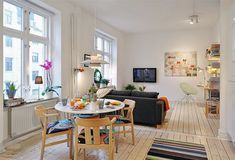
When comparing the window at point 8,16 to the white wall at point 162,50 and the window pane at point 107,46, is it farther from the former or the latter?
the white wall at point 162,50

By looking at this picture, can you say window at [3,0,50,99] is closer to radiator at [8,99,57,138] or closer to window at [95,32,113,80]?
radiator at [8,99,57,138]

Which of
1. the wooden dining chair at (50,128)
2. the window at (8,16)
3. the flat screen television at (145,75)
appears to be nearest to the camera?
the wooden dining chair at (50,128)

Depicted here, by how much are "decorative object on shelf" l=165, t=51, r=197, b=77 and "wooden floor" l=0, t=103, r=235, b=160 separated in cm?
340

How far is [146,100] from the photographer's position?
4.39m

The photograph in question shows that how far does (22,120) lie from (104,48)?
4.72m

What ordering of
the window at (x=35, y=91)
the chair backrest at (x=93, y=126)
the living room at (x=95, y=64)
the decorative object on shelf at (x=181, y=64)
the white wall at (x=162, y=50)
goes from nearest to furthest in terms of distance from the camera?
the chair backrest at (x=93, y=126) < the living room at (x=95, y=64) < the window at (x=35, y=91) < the white wall at (x=162, y=50) < the decorative object on shelf at (x=181, y=64)

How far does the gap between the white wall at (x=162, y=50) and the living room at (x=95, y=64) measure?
58mm

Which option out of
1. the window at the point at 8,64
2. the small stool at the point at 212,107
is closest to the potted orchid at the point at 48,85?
the window at the point at 8,64

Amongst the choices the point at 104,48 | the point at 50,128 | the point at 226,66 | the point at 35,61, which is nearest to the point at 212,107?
the point at 226,66

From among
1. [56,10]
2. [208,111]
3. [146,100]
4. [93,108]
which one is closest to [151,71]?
[208,111]

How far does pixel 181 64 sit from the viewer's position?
824 cm

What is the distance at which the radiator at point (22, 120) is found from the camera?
3.33 m

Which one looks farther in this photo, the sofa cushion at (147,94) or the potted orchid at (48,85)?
the sofa cushion at (147,94)

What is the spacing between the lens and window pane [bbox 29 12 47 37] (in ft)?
13.6
